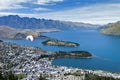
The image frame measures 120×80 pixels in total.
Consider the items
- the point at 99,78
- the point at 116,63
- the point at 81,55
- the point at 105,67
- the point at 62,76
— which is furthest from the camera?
the point at 81,55

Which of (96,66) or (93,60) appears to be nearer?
(96,66)

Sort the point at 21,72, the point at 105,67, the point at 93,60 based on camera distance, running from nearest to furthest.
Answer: the point at 21,72 < the point at 105,67 < the point at 93,60

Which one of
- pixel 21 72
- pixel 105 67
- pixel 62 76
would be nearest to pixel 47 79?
pixel 62 76

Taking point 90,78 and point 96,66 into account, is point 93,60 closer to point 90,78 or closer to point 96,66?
point 96,66

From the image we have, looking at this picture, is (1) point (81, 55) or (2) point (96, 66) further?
(1) point (81, 55)

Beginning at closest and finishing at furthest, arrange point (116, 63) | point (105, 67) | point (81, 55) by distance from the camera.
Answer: point (105, 67) < point (116, 63) < point (81, 55)

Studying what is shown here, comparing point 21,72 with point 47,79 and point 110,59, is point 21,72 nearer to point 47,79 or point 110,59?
point 47,79

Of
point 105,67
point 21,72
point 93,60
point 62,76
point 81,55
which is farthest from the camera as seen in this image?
point 81,55

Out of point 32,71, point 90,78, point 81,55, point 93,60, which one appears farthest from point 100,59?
point 90,78

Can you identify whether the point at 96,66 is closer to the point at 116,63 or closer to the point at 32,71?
the point at 116,63
